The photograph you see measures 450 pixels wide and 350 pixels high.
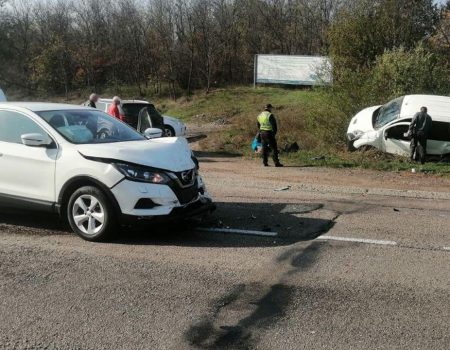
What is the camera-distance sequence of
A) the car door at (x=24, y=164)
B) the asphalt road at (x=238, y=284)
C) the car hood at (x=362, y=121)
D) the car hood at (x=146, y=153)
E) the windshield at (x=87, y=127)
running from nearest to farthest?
1. the asphalt road at (x=238, y=284)
2. the car hood at (x=146, y=153)
3. the car door at (x=24, y=164)
4. the windshield at (x=87, y=127)
5. the car hood at (x=362, y=121)

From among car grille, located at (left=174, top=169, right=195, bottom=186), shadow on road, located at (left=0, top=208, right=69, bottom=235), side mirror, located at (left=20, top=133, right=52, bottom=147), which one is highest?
side mirror, located at (left=20, top=133, right=52, bottom=147)

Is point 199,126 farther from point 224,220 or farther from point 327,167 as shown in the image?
point 224,220

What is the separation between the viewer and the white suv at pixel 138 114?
1602cm

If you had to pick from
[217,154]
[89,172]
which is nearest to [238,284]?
[89,172]

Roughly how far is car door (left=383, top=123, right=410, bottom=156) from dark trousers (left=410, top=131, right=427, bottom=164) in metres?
0.47

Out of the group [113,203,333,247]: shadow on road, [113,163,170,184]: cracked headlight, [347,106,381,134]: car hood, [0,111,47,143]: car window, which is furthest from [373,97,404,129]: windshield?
[0,111,47,143]: car window

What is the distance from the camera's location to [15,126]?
7.30 metres

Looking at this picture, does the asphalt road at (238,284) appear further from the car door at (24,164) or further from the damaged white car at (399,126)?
the damaged white car at (399,126)

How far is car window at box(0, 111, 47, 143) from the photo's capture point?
7.19 m

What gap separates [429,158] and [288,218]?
31.7 feet

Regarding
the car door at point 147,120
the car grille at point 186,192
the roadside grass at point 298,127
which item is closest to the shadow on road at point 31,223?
the car grille at point 186,192

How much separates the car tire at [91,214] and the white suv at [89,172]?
1 centimetres

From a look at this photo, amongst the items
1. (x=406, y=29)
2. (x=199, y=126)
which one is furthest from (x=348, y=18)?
(x=199, y=126)

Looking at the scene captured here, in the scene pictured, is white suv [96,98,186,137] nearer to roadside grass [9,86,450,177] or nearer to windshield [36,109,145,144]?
roadside grass [9,86,450,177]
